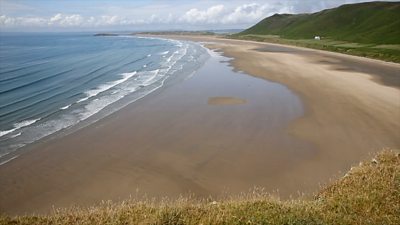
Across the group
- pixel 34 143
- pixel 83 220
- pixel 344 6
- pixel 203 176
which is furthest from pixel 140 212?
pixel 344 6

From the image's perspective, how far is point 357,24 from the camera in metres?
98.3

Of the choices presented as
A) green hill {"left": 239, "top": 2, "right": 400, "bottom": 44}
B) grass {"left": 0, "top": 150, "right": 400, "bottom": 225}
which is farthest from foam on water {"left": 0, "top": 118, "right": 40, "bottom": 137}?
green hill {"left": 239, "top": 2, "right": 400, "bottom": 44}

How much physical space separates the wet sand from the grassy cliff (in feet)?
101

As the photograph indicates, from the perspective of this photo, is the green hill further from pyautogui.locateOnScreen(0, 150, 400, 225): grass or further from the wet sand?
pyautogui.locateOnScreen(0, 150, 400, 225): grass

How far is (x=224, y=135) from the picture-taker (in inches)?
662

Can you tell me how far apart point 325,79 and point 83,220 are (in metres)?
29.5

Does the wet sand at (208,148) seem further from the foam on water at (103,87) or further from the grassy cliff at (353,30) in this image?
the grassy cliff at (353,30)

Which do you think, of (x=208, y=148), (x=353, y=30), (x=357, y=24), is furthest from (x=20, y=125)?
(x=357, y=24)

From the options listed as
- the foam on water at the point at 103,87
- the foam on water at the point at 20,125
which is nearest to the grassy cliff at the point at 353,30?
the foam on water at the point at 103,87

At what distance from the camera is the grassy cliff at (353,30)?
62.2 meters

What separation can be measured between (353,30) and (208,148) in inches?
3576

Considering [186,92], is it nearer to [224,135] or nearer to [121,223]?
[224,135]

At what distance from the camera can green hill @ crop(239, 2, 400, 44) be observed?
2908 inches

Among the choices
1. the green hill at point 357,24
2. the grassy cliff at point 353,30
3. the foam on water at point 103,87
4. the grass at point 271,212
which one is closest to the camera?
the grass at point 271,212
